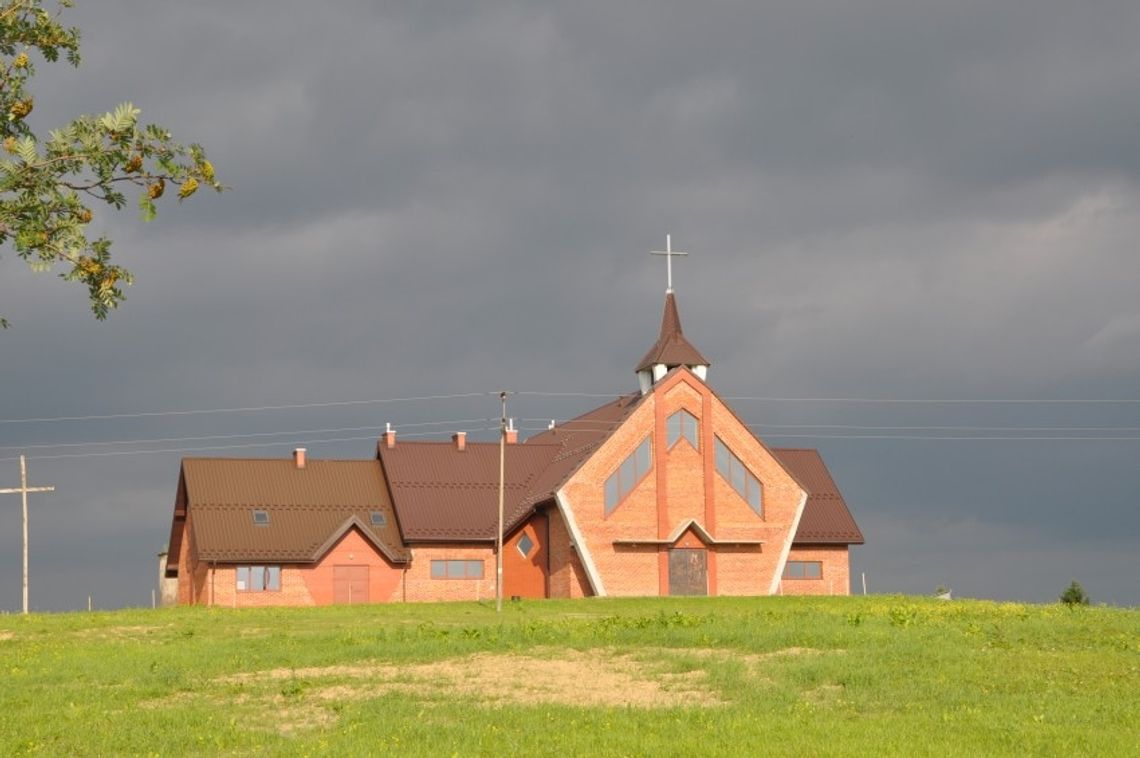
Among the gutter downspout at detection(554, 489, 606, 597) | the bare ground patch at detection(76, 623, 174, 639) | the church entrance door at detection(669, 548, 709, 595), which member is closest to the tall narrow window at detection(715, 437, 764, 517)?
the church entrance door at detection(669, 548, 709, 595)

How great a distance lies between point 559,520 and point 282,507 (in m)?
12.0

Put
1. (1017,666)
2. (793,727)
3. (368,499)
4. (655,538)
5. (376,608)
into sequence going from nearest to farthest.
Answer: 1. (793,727)
2. (1017,666)
3. (376,608)
4. (655,538)
5. (368,499)

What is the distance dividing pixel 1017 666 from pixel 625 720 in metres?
8.74

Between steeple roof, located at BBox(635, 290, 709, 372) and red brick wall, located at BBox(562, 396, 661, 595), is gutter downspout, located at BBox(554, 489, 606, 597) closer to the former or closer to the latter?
red brick wall, located at BBox(562, 396, 661, 595)

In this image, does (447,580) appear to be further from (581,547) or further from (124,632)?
(124,632)

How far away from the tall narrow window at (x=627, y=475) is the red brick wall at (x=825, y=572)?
344 inches

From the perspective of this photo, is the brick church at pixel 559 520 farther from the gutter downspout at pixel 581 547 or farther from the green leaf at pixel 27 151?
the green leaf at pixel 27 151

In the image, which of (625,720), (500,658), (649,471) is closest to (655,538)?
(649,471)

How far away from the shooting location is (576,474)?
57.2m

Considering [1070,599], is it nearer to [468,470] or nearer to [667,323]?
[667,323]

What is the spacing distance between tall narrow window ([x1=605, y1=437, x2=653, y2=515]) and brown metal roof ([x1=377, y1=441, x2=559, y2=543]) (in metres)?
4.43

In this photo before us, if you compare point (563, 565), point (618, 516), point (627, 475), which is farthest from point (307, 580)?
point (627, 475)

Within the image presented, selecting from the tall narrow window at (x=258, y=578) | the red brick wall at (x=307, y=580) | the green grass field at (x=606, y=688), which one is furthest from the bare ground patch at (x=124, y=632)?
the tall narrow window at (x=258, y=578)

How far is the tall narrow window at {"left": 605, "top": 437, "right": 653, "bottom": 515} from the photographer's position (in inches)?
2266
